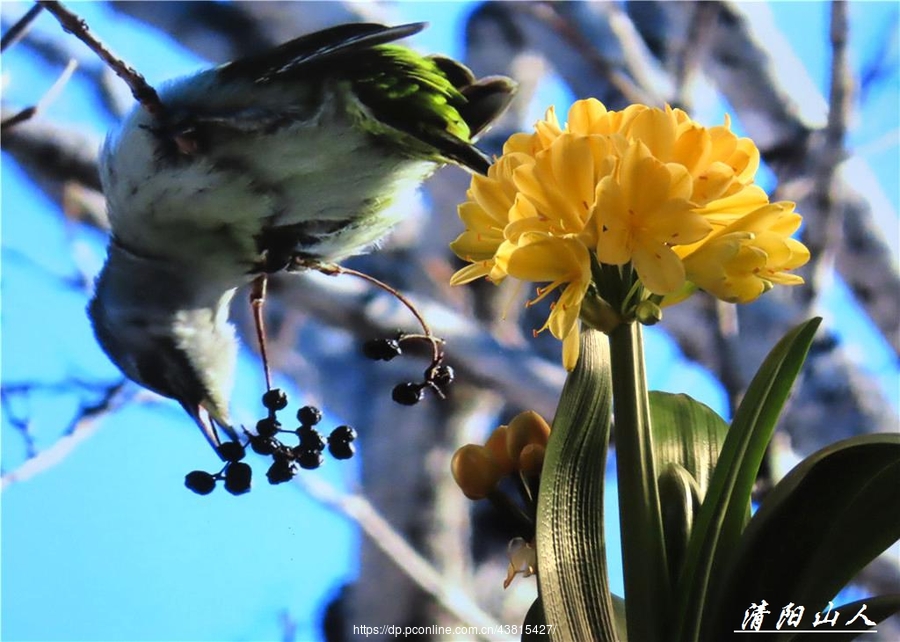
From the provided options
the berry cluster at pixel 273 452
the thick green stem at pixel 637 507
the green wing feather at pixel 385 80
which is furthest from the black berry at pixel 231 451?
the thick green stem at pixel 637 507

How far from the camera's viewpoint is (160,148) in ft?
2.89

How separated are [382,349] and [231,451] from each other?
17 centimetres

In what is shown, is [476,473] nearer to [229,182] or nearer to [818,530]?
[818,530]

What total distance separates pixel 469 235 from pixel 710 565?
0.24 m

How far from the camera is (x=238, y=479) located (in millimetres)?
874

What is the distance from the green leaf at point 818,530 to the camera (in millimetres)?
516

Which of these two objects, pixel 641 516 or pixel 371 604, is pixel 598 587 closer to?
pixel 641 516

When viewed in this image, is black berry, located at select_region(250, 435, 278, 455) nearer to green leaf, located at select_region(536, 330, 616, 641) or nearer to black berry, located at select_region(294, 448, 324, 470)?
black berry, located at select_region(294, 448, 324, 470)

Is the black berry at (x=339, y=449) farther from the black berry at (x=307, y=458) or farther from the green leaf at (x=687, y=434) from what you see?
the green leaf at (x=687, y=434)

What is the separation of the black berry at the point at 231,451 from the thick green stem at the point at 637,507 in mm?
453

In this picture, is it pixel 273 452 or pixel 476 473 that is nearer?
pixel 476 473

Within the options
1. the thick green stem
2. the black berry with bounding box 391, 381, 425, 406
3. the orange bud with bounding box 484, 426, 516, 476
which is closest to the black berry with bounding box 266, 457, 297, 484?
the black berry with bounding box 391, 381, 425, 406

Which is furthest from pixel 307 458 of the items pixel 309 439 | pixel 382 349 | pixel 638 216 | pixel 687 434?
pixel 638 216

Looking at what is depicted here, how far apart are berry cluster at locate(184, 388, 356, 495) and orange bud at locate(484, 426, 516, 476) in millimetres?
291
